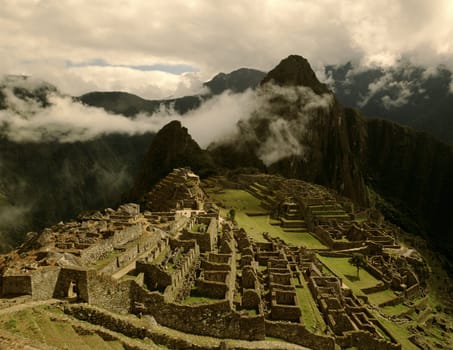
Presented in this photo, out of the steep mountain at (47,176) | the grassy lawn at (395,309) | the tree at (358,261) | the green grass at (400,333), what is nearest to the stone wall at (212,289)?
the green grass at (400,333)

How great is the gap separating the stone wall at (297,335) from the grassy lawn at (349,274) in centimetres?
2261

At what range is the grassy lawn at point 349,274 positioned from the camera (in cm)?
5107

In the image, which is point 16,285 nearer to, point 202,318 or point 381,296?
point 202,318

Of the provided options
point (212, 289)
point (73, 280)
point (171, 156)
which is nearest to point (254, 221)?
point (212, 289)

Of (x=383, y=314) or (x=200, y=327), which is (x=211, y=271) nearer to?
(x=200, y=327)

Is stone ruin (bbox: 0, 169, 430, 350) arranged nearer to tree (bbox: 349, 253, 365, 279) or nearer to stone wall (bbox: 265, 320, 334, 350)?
stone wall (bbox: 265, 320, 334, 350)

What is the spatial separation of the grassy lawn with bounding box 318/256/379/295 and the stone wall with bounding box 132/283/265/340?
88.7 ft

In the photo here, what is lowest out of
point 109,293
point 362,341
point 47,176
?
point 47,176

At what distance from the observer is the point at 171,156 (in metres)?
156

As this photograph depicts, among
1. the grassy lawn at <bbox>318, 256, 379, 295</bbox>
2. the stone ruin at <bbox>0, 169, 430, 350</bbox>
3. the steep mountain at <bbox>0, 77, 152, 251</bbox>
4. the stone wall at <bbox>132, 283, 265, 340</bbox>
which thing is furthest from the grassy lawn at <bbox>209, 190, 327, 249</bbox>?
the steep mountain at <bbox>0, 77, 152, 251</bbox>

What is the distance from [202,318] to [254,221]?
57282mm

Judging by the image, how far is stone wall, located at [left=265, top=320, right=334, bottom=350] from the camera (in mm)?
26000

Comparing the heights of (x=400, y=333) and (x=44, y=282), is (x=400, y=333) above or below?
below

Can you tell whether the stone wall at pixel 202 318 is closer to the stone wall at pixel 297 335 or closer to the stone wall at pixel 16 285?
the stone wall at pixel 297 335
